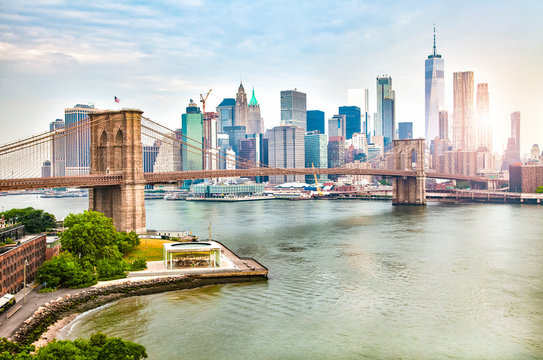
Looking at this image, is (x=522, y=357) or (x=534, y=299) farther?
(x=534, y=299)

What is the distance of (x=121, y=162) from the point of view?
4378cm

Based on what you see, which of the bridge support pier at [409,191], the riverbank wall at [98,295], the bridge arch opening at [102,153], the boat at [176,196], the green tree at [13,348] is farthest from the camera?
the boat at [176,196]

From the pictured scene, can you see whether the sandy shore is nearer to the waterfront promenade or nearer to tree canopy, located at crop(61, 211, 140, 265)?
the waterfront promenade

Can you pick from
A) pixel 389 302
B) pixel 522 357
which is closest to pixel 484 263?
pixel 389 302

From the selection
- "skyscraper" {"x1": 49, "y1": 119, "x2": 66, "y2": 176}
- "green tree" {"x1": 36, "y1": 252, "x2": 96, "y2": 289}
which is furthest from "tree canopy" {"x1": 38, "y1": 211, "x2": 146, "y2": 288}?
"skyscraper" {"x1": 49, "y1": 119, "x2": 66, "y2": 176}

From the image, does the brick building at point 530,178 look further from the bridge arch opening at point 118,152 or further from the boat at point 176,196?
the bridge arch opening at point 118,152

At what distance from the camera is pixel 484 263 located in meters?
35.5

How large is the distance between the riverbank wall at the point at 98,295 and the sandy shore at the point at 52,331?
0.56 feet

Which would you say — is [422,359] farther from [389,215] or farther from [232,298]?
[389,215]

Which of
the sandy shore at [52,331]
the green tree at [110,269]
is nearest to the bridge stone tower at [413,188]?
the green tree at [110,269]

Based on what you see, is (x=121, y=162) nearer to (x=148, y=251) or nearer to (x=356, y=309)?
(x=148, y=251)

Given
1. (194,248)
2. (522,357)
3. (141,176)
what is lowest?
(522,357)

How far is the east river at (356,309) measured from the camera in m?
20.1

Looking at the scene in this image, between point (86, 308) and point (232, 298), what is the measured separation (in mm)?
7006
